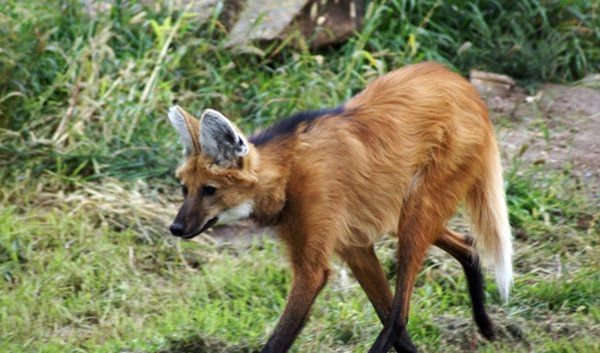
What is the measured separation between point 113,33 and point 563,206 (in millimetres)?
2554

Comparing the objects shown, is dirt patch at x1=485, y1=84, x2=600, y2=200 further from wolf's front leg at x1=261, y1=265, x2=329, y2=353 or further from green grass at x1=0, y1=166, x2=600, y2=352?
wolf's front leg at x1=261, y1=265, x2=329, y2=353

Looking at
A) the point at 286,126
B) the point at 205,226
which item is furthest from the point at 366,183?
the point at 205,226

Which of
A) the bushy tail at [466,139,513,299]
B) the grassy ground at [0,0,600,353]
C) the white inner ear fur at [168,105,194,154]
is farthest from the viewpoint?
the grassy ground at [0,0,600,353]

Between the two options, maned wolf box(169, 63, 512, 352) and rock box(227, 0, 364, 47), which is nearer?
maned wolf box(169, 63, 512, 352)

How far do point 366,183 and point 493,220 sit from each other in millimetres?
591

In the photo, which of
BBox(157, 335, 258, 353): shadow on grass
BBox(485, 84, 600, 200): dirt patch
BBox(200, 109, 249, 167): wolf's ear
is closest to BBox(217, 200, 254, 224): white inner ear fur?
BBox(200, 109, 249, 167): wolf's ear

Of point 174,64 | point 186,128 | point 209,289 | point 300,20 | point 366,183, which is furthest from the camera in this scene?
point 300,20

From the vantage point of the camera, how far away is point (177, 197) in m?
5.31

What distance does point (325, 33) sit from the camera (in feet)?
20.2

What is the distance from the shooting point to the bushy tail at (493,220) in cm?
417

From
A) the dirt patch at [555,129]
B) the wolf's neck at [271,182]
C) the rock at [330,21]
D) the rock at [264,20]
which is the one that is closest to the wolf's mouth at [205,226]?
the wolf's neck at [271,182]

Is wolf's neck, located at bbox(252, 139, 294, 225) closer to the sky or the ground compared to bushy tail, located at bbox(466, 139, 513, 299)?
closer to the sky

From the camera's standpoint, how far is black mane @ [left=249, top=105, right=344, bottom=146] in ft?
12.8

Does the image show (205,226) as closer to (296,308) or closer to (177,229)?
(177,229)
